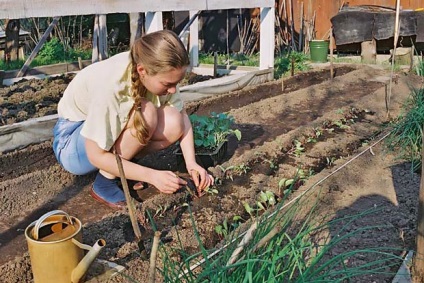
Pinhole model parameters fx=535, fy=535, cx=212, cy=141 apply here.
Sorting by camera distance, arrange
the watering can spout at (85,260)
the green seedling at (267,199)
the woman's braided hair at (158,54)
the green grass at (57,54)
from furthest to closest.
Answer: the green grass at (57,54), the green seedling at (267,199), the woman's braided hair at (158,54), the watering can spout at (85,260)

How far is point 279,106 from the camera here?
5402 millimetres

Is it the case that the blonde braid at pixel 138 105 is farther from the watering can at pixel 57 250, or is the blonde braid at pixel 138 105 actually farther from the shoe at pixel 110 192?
the watering can at pixel 57 250

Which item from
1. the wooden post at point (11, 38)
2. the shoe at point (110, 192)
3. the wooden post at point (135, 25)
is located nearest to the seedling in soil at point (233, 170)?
the shoe at point (110, 192)

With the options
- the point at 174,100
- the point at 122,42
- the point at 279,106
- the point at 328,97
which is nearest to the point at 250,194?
the point at 174,100

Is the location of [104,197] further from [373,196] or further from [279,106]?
[279,106]

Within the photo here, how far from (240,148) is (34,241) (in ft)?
7.65

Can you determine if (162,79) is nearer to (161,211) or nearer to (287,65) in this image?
(161,211)

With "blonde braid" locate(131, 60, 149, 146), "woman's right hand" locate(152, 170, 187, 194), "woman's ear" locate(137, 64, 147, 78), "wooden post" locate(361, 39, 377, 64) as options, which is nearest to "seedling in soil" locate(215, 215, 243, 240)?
"woman's right hand" locate(152, 170, 187, 194)

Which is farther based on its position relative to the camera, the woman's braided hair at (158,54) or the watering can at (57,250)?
the woman's braided hair at (158,54)

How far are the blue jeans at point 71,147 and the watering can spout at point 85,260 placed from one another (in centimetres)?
98

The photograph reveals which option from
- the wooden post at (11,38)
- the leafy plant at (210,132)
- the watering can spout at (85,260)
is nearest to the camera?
the watering can spout at (85,260)

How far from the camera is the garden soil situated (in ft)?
8.16

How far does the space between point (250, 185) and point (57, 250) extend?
5.18ft

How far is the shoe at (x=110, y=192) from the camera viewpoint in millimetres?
2914
